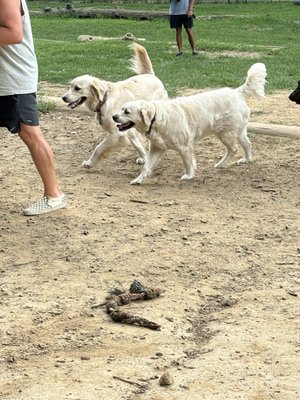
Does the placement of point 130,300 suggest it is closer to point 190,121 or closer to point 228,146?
point 190,121

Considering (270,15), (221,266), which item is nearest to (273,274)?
(221,266)

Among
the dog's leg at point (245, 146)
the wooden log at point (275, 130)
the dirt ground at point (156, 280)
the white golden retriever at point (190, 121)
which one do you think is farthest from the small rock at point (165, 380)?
the wooden log at point (275, 130)

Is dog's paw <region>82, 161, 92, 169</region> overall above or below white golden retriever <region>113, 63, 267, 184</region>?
below

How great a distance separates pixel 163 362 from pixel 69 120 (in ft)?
21.5

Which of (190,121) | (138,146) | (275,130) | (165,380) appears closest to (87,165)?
(138,146)

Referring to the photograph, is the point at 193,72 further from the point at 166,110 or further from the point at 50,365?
the point at 50,365

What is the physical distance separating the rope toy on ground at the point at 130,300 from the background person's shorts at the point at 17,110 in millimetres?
1901

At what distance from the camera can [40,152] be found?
7316 millimetres

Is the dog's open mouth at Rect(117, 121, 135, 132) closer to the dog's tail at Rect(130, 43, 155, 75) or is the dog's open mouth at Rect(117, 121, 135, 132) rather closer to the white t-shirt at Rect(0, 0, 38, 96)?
the dog's tail at Rect(130, 43, 155, 75)

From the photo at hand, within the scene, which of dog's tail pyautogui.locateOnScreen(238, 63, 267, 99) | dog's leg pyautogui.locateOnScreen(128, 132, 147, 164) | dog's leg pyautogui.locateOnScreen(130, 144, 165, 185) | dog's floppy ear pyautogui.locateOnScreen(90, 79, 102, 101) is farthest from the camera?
dog's leg pyautogui.locateOnScreen(128, 132, 147, 164)

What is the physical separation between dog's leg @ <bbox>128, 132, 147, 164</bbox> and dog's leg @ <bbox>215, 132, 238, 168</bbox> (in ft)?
2.46

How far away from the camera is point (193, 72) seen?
585 inches

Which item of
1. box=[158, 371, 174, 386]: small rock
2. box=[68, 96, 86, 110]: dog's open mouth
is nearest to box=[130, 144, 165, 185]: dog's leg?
box=[68, 96, 86, 110]: dog's open mouth

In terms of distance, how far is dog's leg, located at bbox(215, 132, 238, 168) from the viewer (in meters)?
9.26
